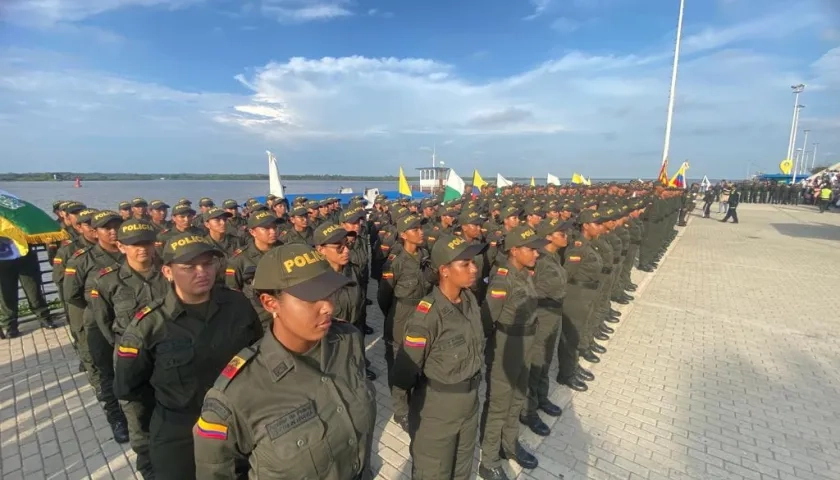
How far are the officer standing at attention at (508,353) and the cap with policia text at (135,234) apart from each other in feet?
10.5

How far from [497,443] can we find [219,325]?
2.62 metres

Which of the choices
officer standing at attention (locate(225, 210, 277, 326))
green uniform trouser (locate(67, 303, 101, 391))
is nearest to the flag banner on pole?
officer standing at attention (locate(225, 210, 277, 326))

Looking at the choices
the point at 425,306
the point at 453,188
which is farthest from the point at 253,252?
the point at 453,188

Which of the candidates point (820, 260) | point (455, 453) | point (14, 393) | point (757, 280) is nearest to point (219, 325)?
point (455, 453)

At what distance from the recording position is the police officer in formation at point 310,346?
1.60 m

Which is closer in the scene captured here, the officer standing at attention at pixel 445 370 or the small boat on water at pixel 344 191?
the officer standing at attention at pixel 445 370

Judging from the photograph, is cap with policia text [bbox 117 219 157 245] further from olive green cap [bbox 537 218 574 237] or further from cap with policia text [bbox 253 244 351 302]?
olive green cap [bbox 537 218 574 237]

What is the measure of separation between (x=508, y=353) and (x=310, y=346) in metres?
2.13

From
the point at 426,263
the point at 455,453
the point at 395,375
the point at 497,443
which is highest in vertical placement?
the point at 426,263

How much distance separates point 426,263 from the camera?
5.05 metres

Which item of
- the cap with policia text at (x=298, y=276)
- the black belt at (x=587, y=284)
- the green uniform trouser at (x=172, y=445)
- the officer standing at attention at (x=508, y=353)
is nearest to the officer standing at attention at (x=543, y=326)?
the officer standing at attention at (x=508, y=353)

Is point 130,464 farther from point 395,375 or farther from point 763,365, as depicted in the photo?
point 763,365

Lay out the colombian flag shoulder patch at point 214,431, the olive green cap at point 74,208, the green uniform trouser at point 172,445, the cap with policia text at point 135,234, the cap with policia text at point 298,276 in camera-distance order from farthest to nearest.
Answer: the olive green cap at point 74,208 → the cap with policia text at point 135,234 → the green uniform trouser at point 172,445 → the cap with policia text at point 298,276 → the colombian flag shoulder patch at point 214,431

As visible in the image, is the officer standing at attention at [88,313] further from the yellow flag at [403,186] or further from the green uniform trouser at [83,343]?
the yellow flag at [403,186]
